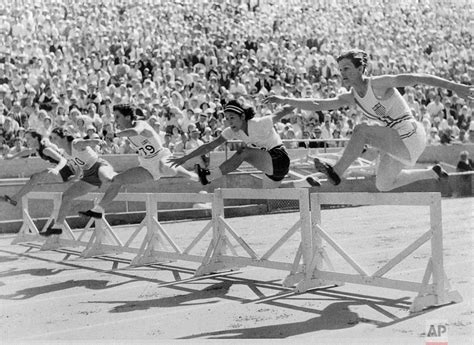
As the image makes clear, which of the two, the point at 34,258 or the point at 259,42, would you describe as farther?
the point at 259,42

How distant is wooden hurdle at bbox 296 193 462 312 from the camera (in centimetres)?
710

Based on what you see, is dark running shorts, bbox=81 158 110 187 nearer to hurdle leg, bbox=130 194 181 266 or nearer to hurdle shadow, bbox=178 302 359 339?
hurdle leg, bbox=130 194 181 266

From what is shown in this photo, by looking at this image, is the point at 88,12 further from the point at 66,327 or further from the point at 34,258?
the point at 66,327

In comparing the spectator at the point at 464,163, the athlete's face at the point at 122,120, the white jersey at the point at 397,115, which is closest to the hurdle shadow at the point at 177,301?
the white jersey at the point at 397,115

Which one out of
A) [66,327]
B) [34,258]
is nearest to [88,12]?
[34,258]

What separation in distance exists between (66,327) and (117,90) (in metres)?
13.0

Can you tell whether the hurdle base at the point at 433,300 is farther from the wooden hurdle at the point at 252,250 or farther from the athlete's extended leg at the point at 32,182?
the athlete's extended leg at the point at 32,182

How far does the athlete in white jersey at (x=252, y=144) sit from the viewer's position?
9.25 m

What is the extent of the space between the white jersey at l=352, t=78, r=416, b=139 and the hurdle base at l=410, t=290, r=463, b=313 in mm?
1641

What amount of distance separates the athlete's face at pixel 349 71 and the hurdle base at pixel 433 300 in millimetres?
2231

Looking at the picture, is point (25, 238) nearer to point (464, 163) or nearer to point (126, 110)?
point (126, 110)

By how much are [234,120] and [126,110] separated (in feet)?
6.11

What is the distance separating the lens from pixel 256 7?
32.6 m
